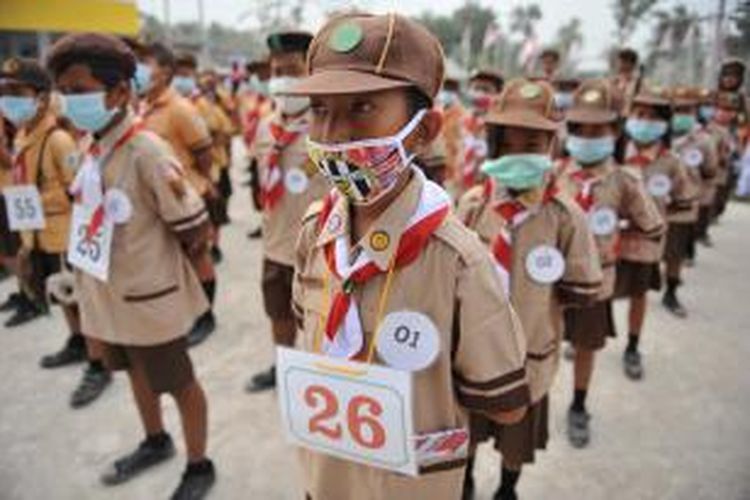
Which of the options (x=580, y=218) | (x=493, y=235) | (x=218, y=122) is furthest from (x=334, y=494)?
(x=218, y=122)

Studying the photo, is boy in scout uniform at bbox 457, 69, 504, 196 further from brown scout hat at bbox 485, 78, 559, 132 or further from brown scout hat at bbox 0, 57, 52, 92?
brown scout hat at bbox 485, 78, 559, 132

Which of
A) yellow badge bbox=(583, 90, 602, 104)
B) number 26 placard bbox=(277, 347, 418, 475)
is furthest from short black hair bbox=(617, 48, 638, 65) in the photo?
number 26 placard bbox=(277, 347, 418, 475)

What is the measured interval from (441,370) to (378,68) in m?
0.82

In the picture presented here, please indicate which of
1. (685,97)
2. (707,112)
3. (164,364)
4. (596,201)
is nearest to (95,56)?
(164,364)

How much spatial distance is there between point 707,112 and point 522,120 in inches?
262

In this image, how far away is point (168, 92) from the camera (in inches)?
219

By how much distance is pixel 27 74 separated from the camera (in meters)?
4.80

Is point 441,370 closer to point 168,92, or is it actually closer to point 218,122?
point 168,92

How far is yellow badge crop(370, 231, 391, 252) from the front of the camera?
179 centimetres

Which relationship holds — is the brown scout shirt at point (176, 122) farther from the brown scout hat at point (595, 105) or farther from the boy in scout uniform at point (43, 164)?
the brown scout hat at point (595, 105)

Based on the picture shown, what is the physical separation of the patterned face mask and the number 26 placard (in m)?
0.47

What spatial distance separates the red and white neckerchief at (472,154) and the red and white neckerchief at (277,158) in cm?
452

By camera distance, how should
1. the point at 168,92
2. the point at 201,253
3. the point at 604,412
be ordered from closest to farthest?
1. the point at 201,253
2. the point at 604,412
3. the point at 168,92

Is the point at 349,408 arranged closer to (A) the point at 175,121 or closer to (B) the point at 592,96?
(B) the point at 592,96
